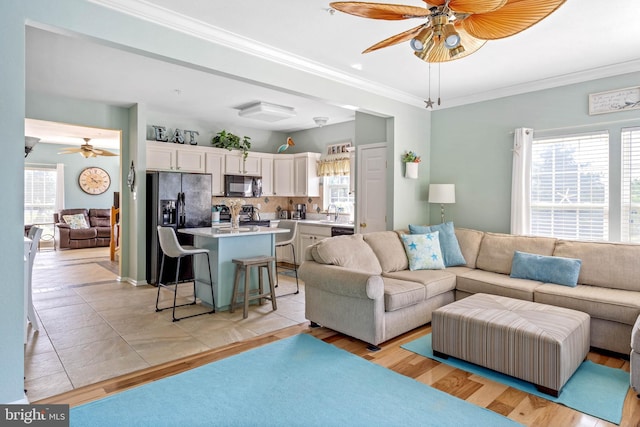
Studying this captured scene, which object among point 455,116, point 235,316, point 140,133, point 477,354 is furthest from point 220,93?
point 477,354

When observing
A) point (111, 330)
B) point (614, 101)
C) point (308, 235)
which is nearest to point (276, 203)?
point (308, 235)

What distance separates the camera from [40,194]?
395 inches

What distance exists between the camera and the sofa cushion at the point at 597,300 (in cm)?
303

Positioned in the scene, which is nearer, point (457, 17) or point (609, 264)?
point (457, 17)

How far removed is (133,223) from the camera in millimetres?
5664

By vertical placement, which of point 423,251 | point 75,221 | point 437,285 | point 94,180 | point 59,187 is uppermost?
point 94,180

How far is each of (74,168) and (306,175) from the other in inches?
282

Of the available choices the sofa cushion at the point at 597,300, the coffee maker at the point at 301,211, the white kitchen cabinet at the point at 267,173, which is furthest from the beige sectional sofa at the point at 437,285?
the white kitchen cabinet at the point at 267,173

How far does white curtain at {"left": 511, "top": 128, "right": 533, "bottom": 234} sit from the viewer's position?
14.8 feet

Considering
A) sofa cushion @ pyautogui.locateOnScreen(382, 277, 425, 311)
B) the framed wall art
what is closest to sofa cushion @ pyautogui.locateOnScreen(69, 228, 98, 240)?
sofa cushion @ pyautogui.locateOnScreen(382, 277, 425, 311)

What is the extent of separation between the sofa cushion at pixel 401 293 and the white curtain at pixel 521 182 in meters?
1.83

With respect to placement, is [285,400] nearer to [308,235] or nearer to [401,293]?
[401,293]

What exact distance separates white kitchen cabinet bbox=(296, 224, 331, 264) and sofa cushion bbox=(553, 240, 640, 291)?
3465mm

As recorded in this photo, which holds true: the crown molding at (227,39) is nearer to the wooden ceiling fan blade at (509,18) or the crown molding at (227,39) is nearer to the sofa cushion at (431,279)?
the wooden ceiling fan blade at (509,18)
